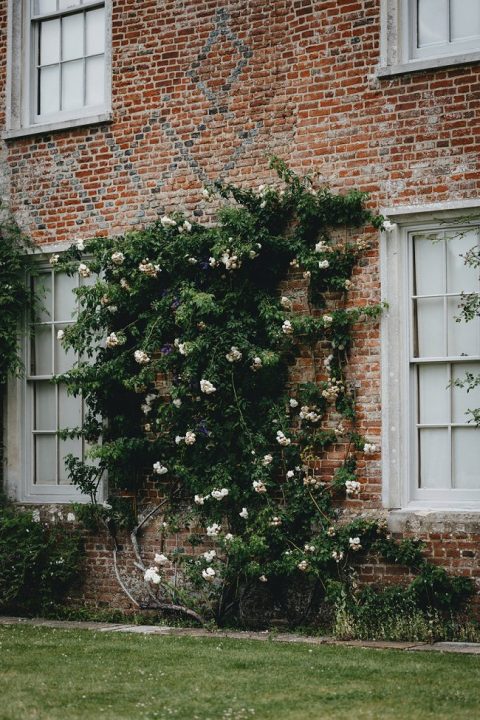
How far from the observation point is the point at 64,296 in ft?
40.2

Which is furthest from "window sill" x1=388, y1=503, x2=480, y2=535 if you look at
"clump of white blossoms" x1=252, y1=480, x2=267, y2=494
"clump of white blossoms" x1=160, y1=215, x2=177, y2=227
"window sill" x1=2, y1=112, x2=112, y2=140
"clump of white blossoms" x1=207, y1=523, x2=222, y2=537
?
"window sill" x1=2, y1=112, x2=112, y2=140

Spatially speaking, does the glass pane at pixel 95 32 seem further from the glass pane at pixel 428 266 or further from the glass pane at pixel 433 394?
the glass pane at pixel 433 394

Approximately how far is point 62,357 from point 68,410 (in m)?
0.55

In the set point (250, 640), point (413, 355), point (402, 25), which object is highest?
point (402, 25)

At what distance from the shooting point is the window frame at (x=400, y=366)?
995cm

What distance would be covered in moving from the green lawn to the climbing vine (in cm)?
112

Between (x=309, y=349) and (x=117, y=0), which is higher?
(x=117, y=0)

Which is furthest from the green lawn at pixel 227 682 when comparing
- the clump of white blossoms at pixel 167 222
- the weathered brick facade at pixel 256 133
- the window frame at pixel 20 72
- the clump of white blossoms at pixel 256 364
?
the window frame at pixel 20 72

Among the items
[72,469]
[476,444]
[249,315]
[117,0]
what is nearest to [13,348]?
[72,469]

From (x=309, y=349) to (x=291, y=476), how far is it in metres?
1.13

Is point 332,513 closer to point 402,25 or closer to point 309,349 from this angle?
point 309,349

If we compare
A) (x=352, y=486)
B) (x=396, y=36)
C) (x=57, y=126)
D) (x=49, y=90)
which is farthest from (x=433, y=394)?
(x=49, y=90)

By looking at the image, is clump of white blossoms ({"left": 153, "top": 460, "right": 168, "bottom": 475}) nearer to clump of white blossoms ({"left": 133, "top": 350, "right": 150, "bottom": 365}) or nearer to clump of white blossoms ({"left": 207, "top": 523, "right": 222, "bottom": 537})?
clump of white blossoms ({"left": 207, "top": 523, "right": 222, "bottom": 537})

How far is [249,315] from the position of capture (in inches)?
414
